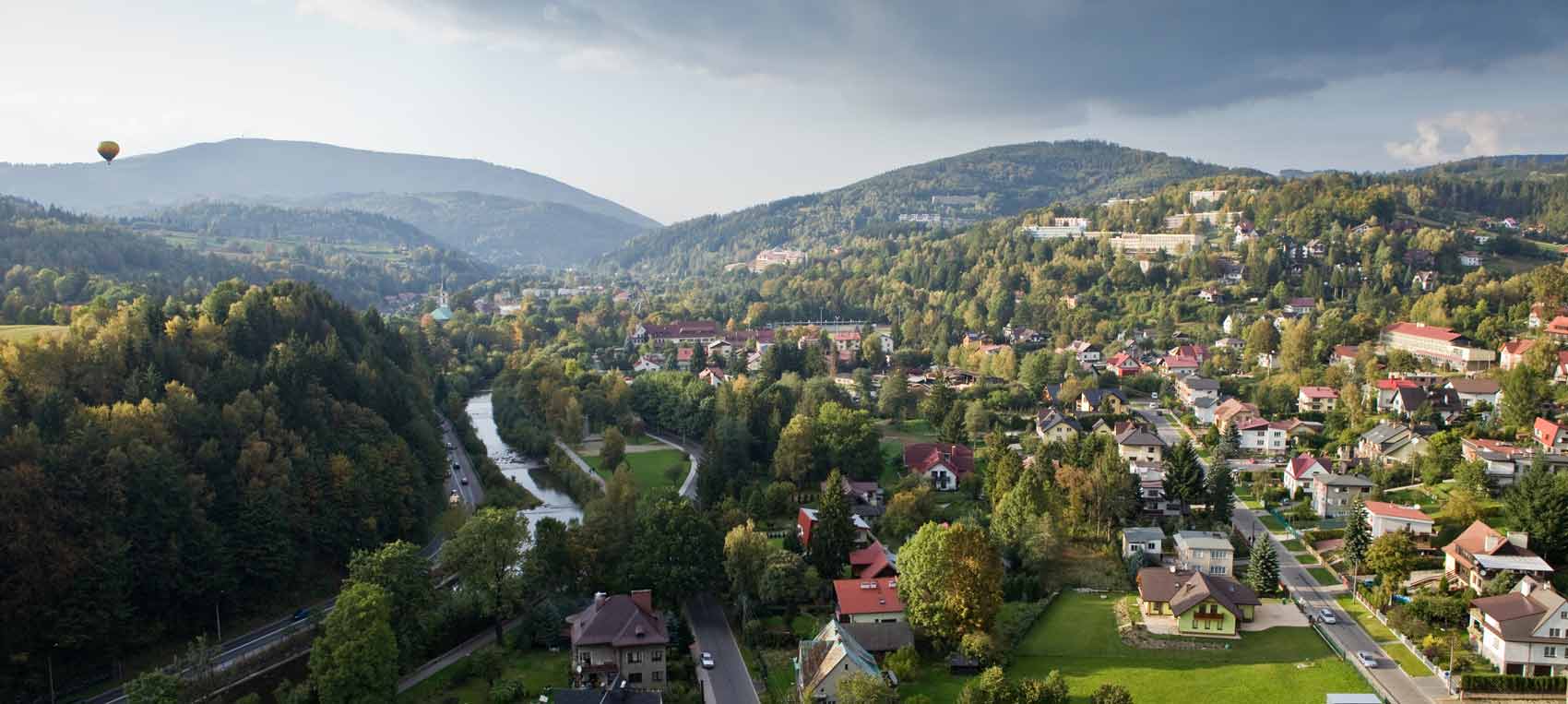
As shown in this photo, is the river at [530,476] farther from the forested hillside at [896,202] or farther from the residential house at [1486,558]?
the forested hillside at [896,202]

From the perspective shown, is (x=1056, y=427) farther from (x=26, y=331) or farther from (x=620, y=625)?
(x=26, y=331)

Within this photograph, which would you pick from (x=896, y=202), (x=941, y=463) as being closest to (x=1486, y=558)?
(x=941, y=463)

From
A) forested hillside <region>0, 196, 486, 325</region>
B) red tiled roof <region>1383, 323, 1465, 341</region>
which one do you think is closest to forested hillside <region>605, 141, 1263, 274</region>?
forested hillside <region>0, 196, 486, 325</region>

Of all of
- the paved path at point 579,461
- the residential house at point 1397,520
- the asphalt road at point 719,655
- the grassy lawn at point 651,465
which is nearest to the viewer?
the asphalt road at point 719,655

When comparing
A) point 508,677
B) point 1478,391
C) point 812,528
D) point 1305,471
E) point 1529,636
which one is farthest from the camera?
Answer: point 1478,391

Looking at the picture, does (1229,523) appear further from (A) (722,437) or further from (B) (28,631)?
(B) (28,631)

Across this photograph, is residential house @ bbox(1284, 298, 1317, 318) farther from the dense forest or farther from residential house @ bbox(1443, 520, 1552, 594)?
the dense forest

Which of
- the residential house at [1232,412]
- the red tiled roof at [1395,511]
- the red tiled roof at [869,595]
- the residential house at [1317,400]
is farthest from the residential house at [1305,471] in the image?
the red tiled roof at [869,595]
